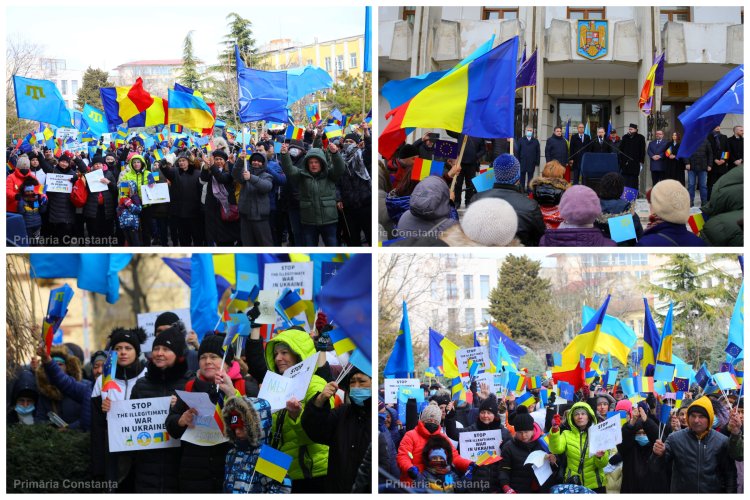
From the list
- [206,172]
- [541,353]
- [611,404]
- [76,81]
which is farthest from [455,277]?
[611,404]

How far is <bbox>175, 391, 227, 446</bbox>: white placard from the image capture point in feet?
20.7

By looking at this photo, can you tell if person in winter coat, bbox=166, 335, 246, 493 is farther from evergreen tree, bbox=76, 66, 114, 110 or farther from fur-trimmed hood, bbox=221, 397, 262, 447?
evergreen tree, bbox=76, 66, 114, 110

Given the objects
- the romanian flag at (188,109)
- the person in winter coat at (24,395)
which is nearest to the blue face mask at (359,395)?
the person in winter coat at (24,395)

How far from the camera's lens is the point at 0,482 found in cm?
665

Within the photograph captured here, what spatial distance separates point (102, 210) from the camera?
34.9 ft

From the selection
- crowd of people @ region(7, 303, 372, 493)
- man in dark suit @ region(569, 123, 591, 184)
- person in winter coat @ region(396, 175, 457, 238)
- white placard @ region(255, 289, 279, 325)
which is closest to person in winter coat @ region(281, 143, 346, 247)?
white placard @ region(255, 289, 279, 325)

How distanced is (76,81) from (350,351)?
884cm

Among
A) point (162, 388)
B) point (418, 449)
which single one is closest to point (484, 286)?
point (418, 449)

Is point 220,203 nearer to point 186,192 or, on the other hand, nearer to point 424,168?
point 186,192

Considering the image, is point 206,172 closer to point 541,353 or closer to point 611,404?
point 611,404

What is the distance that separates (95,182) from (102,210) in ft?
1.60

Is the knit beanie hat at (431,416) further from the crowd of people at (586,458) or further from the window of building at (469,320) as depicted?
the window of building at (469,320)

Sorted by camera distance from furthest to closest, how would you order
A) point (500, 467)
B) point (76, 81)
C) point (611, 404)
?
point (76, 81) < point (611, 404) < point (500, 467)

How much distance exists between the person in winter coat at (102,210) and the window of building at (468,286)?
12.0 meters
